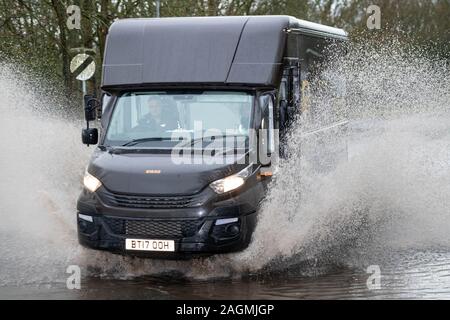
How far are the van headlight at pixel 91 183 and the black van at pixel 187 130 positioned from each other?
2 cm

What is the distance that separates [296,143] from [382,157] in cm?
236

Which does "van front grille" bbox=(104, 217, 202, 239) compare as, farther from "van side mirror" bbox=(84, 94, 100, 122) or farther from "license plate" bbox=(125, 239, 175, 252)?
"van side mirror" bbox=(84, 94, 100, 122)

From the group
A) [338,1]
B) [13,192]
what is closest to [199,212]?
[13,192]

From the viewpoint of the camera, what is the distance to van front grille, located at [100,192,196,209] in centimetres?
846

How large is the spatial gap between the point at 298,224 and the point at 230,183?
1.34 meters

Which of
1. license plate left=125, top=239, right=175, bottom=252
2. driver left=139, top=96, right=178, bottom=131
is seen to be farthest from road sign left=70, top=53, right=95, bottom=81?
license plate left=125, top=239, right=175, bottom=252

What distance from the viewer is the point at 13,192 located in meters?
14.1

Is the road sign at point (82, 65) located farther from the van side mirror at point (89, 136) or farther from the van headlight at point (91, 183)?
the van headlight at point (91, 183)

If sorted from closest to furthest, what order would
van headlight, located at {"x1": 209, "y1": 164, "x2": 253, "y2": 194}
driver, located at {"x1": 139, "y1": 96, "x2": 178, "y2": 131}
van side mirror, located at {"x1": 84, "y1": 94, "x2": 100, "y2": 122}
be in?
van headlight, located at {"x1": 209, "y1": 164, "x2": 253, "y2": 194} → driver, located at {"x1": 139, "y1": 96, "x2": 178, "y2": 131} → van side mirror, located at {"x1": 84, "y1": 94, "x2": 100, "y2": 122}

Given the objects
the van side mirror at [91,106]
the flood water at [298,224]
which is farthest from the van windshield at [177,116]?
the flood water at [298,224]

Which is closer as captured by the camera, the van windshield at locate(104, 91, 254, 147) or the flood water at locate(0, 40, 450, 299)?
the flood water at locate(0, 40, 450, 299)

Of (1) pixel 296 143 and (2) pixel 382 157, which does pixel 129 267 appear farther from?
(2) pixel 382 157

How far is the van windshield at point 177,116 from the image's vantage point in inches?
368

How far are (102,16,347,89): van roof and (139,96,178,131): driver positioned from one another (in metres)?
0.27
